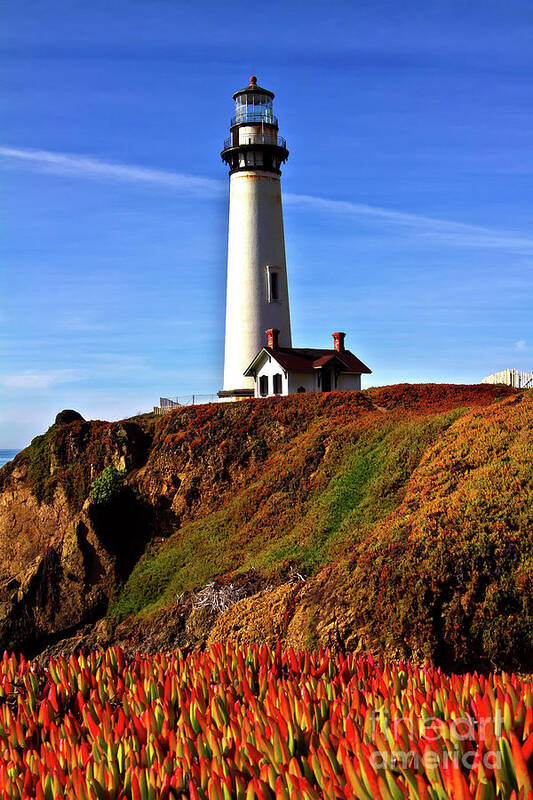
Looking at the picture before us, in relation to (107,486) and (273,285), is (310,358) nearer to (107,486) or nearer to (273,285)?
(273,285)

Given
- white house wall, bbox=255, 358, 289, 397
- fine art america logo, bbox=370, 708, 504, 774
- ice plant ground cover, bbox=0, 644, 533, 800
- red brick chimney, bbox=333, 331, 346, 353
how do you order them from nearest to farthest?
Answer: ice plant ground cover, bbox=0, 644, 533, 800 → fine art america logo, bbox=370, 708, 504, 774 → white house wall, bbox=255, 358, 289, 397 → red brick chimney, bbox=333, 331, 346, 353

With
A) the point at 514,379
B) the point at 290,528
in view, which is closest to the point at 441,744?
the point at 290,528

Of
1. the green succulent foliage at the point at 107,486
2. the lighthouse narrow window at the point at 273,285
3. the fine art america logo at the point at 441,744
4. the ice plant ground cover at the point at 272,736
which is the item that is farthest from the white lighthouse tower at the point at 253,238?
the fine art america logo at the point at 441,744

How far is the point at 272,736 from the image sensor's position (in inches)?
186

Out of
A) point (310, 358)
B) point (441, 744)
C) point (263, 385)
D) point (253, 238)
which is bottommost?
point (441, 744)

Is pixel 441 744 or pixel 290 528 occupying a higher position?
pixel 290 528

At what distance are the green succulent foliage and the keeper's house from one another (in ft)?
43.9

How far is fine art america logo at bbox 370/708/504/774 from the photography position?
4258mm

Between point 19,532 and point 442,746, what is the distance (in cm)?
2564

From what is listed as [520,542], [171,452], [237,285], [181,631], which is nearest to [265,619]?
[181,631]

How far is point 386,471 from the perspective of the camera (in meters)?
16.6

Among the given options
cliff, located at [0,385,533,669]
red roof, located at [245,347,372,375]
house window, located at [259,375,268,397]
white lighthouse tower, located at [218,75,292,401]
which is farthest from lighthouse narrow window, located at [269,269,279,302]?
cliff, located at [0,385,533,669]

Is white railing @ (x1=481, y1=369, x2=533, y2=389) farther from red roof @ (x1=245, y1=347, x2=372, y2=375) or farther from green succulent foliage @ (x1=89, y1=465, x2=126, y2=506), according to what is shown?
green succulent foliage @ (x1=89, y1=465, x2=126, y2=506)

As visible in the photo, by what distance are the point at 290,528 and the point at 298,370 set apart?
2034cm
